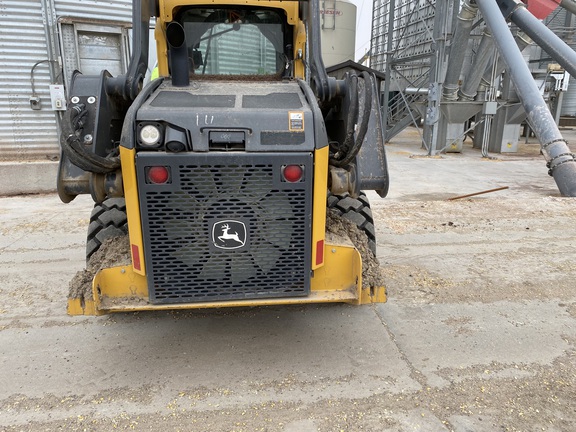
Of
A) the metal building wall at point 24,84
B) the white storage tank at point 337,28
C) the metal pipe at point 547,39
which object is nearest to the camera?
the metal building wall at point 24,84

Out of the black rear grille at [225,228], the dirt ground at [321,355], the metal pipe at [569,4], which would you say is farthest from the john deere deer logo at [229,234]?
the metal pipe at [569,4]

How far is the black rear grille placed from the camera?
266 centimetres

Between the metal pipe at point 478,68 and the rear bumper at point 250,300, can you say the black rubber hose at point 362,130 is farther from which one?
the metal pipe at point 478,68

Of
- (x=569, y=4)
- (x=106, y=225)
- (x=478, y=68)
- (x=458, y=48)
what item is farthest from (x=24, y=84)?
(x=569, y=4)

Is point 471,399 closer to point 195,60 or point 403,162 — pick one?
point 195,60

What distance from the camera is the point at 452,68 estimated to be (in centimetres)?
1265

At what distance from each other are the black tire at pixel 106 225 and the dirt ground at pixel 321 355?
660 millimetres

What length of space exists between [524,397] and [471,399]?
324mm

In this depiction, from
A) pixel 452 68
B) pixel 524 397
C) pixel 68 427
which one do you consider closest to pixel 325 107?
pixel 524 397

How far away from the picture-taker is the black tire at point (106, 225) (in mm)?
3473

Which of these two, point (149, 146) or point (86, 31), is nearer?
point (149, 146)

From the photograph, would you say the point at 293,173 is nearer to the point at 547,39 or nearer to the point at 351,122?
the point at 351,122

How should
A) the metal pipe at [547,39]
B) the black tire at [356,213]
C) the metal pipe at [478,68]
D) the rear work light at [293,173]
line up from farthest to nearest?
the metal pipe at [478,68] → the metal pipe at [547,39] → the black tire at [356,213] → the rear work light at [293,173]

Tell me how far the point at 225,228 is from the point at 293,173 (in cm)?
52
